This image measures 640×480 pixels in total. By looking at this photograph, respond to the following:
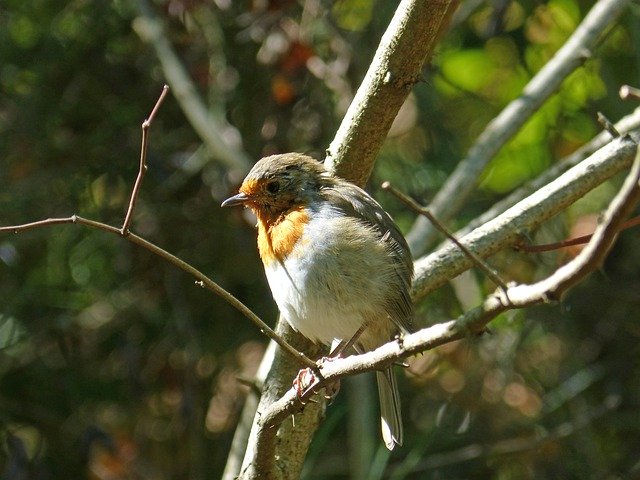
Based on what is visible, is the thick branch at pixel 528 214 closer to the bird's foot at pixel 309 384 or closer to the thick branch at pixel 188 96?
the bird's foot at pixel 309 384

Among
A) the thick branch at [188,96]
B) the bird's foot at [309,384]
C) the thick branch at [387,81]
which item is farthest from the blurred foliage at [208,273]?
the bird's foot at [309,384]

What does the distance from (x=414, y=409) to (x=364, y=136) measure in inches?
101

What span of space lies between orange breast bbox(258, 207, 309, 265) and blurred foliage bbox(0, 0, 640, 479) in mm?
1441

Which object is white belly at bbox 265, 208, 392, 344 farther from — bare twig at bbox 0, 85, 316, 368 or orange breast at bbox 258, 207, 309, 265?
bare twig at bbox 0, 85, 316, 368

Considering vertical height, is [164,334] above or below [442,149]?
below

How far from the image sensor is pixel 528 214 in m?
3.37

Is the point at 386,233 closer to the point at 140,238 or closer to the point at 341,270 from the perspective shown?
the point at 341,270

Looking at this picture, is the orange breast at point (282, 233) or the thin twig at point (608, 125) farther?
the orange breast at point (282, 233)

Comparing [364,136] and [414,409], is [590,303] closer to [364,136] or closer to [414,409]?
[414,409]

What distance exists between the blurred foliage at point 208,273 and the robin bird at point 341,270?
1.49 m

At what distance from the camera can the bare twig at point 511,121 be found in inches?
171

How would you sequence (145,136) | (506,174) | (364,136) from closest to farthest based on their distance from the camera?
1. (145,136)
2. (364,136)
3. (506,174)

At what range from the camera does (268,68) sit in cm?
551

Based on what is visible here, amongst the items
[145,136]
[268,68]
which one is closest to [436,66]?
[268,68]
